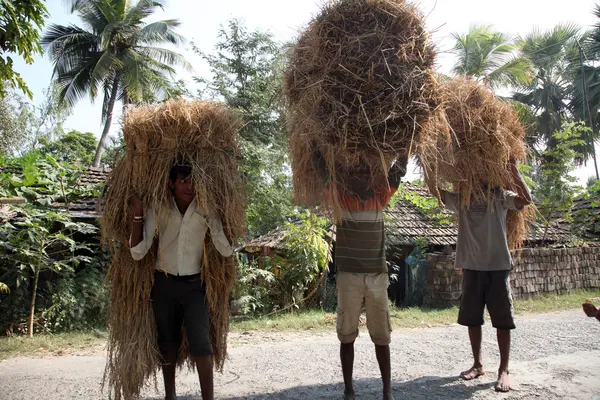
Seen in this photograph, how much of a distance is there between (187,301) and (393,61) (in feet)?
6.58

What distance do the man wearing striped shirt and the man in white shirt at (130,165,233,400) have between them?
0.78 m

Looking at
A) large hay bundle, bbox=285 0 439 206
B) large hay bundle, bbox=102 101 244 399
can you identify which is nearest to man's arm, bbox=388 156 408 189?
large hay bundle, bbox=285 0 439 206

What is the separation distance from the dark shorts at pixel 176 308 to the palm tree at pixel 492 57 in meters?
17.2

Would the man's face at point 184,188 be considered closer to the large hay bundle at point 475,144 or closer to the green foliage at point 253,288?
the large hay bundle at point 475,144

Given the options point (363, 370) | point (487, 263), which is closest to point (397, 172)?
point (487, 263)

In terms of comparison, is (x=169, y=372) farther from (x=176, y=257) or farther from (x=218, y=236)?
(x=218, y=236)

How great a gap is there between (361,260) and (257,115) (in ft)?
20.7

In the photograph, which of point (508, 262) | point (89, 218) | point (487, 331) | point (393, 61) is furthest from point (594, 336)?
point (89, 218)

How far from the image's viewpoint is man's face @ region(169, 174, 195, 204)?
3.04 m

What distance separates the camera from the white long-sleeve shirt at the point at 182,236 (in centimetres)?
295

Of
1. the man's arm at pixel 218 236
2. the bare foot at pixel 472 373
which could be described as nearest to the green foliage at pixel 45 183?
the man's arm at pixel 218 236

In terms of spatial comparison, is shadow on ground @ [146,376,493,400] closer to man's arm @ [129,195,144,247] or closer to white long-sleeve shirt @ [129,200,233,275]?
white long-sleeve shirt @ [129,200,233,275]

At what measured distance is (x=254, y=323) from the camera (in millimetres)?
6645

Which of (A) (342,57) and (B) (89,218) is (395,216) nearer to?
(B) (89,218)
